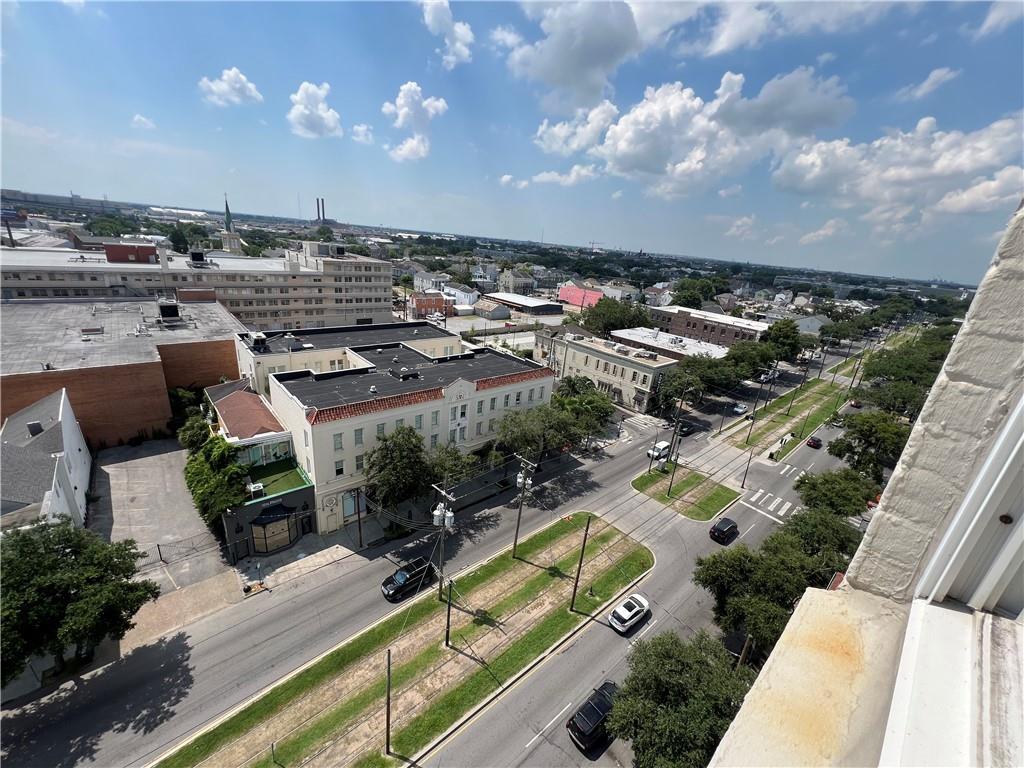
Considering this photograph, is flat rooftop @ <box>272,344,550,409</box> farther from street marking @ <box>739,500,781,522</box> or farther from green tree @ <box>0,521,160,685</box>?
street marking @ <box>739,500,781,522</box>

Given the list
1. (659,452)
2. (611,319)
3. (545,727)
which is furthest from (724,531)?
(611,319)

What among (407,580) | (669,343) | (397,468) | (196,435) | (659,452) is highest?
(669,343)

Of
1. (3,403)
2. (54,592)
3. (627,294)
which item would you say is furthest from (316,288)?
(627,294)

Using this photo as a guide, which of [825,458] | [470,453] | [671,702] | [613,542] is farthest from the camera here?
[825,458]

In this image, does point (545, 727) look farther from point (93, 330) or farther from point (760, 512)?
point (93, 330)

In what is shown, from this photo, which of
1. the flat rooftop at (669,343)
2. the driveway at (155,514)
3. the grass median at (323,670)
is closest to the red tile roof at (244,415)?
the driveway at (155,514)

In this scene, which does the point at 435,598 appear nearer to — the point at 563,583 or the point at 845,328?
the point at 563,583
